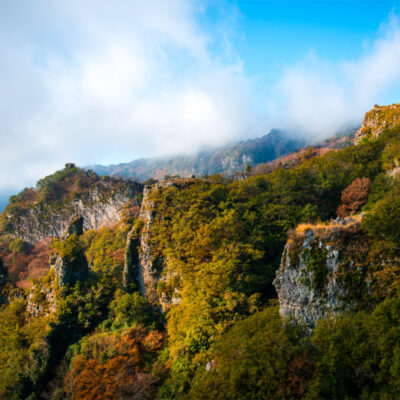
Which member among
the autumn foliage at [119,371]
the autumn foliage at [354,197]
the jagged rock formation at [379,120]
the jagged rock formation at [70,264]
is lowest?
the autumn foliage at [119,371]

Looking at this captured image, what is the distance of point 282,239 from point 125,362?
22.5 meters

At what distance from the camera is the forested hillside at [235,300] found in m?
13.2

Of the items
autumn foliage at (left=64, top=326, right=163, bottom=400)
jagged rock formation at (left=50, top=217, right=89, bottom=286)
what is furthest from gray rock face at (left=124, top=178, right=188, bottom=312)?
jagged rock formation at (left=50, top=217, right=89, bottom=286)

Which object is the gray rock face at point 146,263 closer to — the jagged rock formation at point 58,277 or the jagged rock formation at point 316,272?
the jagged rock formation at point 58,277

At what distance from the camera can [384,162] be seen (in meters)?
34.0

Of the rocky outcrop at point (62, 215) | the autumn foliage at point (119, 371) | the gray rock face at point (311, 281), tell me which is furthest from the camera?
the rocky outcrop at point (62, 215)

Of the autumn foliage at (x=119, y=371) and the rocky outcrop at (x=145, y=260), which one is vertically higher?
the rocky outcrop at (x=145, y=260)

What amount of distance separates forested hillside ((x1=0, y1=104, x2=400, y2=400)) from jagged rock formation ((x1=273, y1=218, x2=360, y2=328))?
0.24 feet

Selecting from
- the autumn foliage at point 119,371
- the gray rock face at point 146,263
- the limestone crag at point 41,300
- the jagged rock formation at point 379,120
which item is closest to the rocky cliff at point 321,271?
the autumn foliage at point 119,371

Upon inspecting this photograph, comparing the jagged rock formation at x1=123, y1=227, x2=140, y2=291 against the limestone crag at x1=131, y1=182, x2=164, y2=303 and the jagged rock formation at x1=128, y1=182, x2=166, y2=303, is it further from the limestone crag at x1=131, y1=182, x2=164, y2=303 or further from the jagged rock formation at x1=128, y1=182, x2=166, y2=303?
the limestone crag at x1=131, y1=182, x2=164, y2=303

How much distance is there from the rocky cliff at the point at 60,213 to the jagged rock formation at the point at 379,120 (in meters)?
69.0

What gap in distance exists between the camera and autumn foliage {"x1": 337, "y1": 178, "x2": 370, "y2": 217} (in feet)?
101

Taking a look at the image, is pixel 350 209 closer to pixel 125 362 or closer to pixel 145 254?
pixel 145 254

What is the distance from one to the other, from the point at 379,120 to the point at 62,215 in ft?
333
